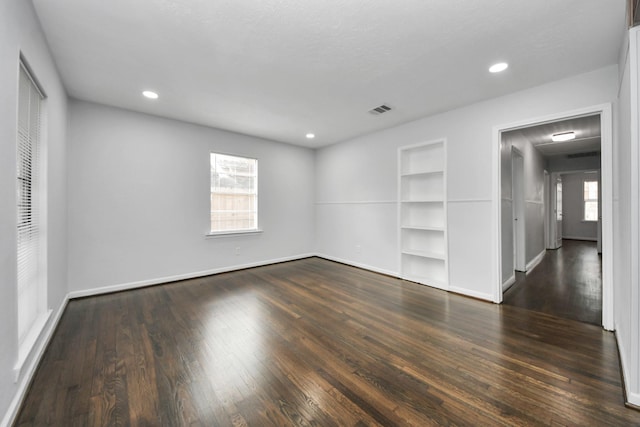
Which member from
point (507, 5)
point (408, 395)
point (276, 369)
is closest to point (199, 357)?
point (276, 369)

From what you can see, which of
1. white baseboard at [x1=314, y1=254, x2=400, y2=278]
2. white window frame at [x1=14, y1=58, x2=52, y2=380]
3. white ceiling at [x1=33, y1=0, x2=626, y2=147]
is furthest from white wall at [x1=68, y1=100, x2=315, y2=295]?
white baseboard at [x1=314, y1=254, x2=400, y2=278]

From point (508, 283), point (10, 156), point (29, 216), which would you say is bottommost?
point (508, 283)

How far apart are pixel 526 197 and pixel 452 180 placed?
2.41 metres

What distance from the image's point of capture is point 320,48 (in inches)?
89.7

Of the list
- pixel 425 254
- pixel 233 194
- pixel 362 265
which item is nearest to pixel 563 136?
pixel 425 254

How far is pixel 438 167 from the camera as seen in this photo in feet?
13.3

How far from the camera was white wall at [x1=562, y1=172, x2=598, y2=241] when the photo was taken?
28.0 feet

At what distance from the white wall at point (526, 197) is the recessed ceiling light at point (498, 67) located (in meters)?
1.18

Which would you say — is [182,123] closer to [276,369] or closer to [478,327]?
[276,369]

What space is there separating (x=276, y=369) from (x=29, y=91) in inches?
116

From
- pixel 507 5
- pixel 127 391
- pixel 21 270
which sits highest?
pixel 507 5

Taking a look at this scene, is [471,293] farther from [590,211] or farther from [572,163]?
[590,211]

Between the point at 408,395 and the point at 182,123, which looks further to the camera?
the point at 182,123

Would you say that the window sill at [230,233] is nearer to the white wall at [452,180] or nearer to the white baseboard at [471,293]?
the white wall at [452,180]
